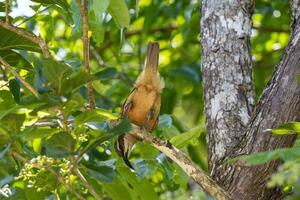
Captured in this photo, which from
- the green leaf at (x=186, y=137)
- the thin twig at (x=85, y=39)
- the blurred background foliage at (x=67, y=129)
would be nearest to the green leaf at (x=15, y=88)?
the blurred background foliage at (x=67, y=129)

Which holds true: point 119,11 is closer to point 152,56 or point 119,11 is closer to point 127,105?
point 152,56

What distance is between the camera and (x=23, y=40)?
3209 mm

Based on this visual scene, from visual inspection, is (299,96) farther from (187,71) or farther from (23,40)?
(187,71)

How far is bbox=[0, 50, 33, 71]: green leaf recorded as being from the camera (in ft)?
10.7

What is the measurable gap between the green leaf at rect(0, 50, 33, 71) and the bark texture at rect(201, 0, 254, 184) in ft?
2.75

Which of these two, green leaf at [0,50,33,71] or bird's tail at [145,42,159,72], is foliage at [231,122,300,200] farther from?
bird's tail at [145,42,159,72]

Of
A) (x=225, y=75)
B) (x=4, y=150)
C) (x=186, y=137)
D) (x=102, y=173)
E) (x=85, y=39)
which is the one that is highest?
(x=85, y=39)

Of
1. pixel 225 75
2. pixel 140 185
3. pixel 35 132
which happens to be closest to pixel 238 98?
pixel 225 75

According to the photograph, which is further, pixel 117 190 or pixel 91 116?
pixel 117 190

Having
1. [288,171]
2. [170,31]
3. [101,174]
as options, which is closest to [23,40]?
[101,174]

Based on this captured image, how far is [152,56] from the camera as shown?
399cm

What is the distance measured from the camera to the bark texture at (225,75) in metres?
3.15

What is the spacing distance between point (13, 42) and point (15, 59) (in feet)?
0.44

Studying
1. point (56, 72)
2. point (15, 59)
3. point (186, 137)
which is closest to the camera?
point (56, 72)
